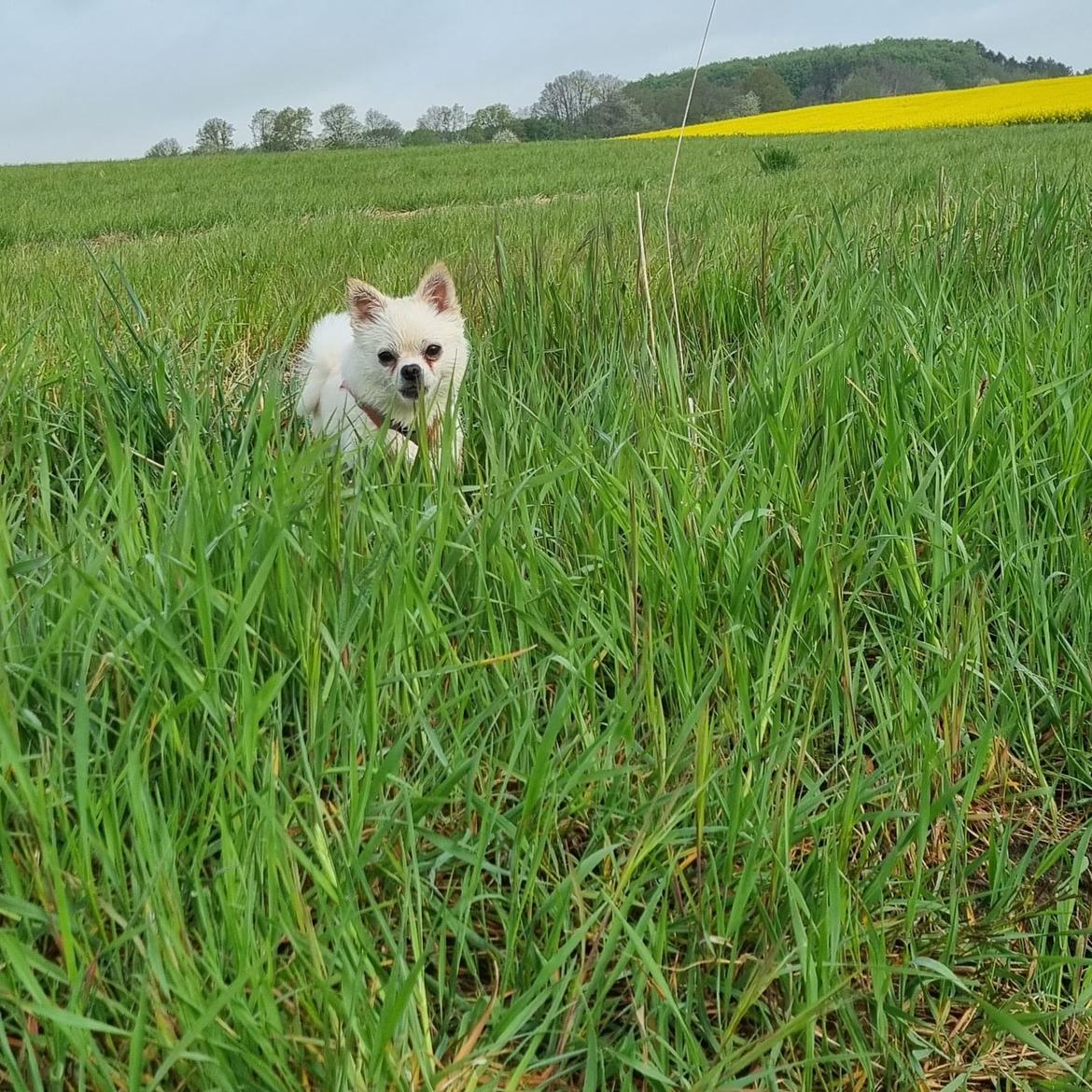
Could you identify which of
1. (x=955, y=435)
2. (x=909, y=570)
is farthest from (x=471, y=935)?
(x=955, y=435)

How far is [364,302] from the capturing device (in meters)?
2.99

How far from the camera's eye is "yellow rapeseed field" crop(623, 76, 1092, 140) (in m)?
29.2

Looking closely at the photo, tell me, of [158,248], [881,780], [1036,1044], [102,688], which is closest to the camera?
[1036,1044]

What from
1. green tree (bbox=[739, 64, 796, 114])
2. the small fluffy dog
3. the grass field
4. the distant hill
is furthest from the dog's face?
green tree (bbox=[739, 64, 796, 114])

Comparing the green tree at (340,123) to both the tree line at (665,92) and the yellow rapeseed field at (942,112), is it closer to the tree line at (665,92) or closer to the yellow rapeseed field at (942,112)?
the tree line at (665,92)

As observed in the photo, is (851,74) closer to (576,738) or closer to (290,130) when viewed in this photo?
(290,130)

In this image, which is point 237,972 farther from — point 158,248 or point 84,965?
point 158,248

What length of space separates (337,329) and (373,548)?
2.06m

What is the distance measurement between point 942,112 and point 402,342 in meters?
37.4

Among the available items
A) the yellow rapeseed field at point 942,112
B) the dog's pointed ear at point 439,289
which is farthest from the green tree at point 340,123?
the dog's pointed ear at point 439,289

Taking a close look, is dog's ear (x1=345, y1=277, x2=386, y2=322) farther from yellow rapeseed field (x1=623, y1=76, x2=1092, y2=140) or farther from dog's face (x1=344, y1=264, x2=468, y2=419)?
yellow rapeseed field (x1=623, y1=76, x2=1092, y2=140)

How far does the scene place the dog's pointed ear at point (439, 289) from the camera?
3006 millimetres

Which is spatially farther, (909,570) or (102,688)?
(909,570)

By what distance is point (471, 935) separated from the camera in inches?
43.1
